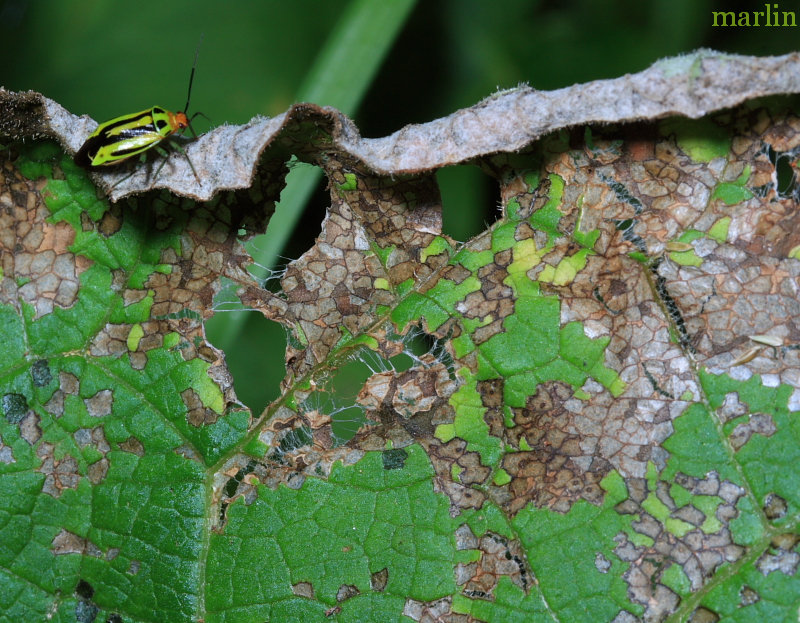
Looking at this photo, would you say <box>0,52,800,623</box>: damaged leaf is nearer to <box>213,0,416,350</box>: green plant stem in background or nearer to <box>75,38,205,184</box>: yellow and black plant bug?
<box>75,38,205,184</box>: yellow and black plant bug

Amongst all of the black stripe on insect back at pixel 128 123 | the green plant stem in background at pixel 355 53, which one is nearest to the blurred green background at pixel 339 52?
the green plant stem in background at pixel 355 53

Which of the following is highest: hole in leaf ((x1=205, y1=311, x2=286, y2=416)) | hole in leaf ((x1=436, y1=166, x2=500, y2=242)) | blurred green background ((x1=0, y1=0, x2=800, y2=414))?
blurred green background ((x1=0, y1=0, x2=800, y2=414))

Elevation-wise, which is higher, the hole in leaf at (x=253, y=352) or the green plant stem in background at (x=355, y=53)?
the green plant stem in background at (x=355, y=53)

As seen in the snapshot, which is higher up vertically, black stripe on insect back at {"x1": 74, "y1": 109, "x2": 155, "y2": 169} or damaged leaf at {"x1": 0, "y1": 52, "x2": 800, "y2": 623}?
black stripe on insect back at {"x1": 74, "y1": 109, "x2": 155, "y2": 169}

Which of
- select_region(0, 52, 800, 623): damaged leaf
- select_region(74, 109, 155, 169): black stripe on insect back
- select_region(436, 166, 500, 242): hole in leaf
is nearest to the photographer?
select_region(0, 52, 800, 623): damaged leaf

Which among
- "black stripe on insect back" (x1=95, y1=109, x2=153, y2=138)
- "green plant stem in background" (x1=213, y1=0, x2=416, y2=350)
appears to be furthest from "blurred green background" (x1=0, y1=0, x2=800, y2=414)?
"black stripe on insect back" (x1=95, y1=109, x2=153, y2=138)

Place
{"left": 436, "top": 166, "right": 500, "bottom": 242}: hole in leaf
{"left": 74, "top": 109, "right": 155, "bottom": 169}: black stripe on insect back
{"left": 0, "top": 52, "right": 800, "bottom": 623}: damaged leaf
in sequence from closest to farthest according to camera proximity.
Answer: {"left": 0, "top": 52, "right": 800, "bottom": 623}: damaged leaf < {"left": 74, "top": 109, "right": 155, "bottom": 169}: black stripe on insect back < {"left": 436, "top": 166, "right": 500, "bottom": 242}: hole in leaf

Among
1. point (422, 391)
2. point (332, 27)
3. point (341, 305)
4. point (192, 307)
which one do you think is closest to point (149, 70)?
point (332, 27)

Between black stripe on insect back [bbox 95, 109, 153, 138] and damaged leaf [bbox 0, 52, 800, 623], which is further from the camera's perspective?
black stripe on insect back [bbox 95, 109, 153, 138]

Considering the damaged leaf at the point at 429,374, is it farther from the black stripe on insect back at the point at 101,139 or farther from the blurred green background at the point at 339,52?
the blurred green background at the point at 339,52

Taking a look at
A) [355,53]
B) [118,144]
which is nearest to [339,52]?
[355,53]
